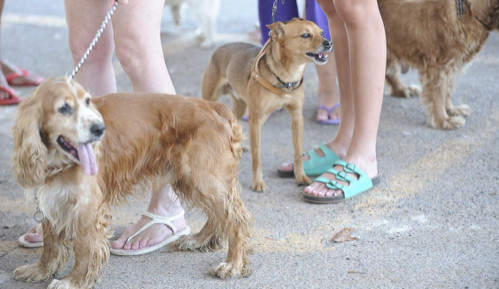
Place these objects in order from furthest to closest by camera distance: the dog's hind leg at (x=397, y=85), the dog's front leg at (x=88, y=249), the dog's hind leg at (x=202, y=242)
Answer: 1. the dog's hind leg at (x=397, y=85)
2. the dog's hind leg at (x=202, y=242)
3. the dog's front leg at (x=88, y=249)

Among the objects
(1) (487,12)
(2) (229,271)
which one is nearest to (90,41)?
(2) (229,271)

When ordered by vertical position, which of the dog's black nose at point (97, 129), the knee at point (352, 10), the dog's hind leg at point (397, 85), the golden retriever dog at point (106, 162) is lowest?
the dog's hind leg at point (397, 85)

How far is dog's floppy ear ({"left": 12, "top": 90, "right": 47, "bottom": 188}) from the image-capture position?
92.4 inches

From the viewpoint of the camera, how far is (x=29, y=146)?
234 cm

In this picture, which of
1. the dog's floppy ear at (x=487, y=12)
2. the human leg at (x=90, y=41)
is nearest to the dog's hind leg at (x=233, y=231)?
the human leg at (x=90, y=41)

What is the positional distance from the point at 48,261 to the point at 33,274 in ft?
0.29

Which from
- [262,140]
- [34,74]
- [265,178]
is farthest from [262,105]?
[34,74]

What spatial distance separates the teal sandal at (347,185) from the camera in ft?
11.7

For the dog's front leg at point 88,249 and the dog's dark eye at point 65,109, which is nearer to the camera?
the dog's dark eye at point 65,109

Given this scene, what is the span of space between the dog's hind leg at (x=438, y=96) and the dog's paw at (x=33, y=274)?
3.07m

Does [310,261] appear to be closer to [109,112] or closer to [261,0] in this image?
[109,112]

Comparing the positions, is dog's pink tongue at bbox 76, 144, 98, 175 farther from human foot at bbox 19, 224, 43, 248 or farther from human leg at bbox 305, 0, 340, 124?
human leg at bbox 305, 0, 340, 124

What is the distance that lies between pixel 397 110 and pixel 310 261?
2507mm

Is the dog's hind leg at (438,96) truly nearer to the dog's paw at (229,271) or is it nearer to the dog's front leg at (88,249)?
the dog's paw at (229,271)
